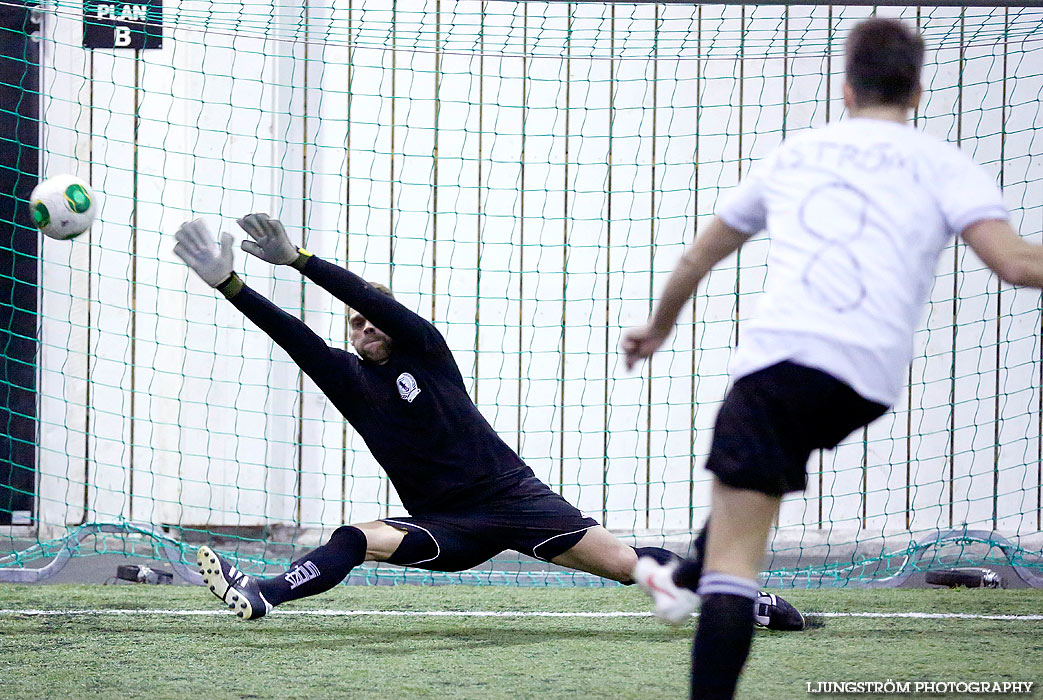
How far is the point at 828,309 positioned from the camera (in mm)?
1847

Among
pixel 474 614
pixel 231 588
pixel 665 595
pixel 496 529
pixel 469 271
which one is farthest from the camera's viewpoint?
pixel 469 271

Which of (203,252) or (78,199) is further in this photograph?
(78,199)

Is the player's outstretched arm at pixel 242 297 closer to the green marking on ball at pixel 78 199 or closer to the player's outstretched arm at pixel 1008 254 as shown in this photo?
the green marking on ball at pixel 78 199

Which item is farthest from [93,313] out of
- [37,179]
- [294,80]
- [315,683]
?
[315,683]

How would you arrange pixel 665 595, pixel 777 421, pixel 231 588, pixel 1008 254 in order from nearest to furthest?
pixel 1008 254
pixel 777 421
pixel 665 595
pixel 231 588

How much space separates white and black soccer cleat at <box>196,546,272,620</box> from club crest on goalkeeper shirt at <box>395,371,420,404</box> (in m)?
0.73

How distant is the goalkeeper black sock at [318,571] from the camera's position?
3336 millimetres

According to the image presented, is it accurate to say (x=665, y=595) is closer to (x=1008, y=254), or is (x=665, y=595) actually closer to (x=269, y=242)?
(x=1008, y=254)

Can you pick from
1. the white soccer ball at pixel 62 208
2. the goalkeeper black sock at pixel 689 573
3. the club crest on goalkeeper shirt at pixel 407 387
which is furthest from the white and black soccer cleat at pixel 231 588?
the goalkeeper black sock at pixel 689 573

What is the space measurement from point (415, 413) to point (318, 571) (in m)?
0.56

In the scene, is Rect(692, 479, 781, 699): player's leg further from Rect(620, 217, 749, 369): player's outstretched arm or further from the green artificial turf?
the green artificial turf

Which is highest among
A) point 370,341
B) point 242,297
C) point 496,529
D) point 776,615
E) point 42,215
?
point 42,215

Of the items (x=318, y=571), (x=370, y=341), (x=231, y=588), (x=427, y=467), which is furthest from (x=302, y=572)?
(x=370, y=341)

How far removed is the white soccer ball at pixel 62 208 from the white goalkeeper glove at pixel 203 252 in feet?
1.81
